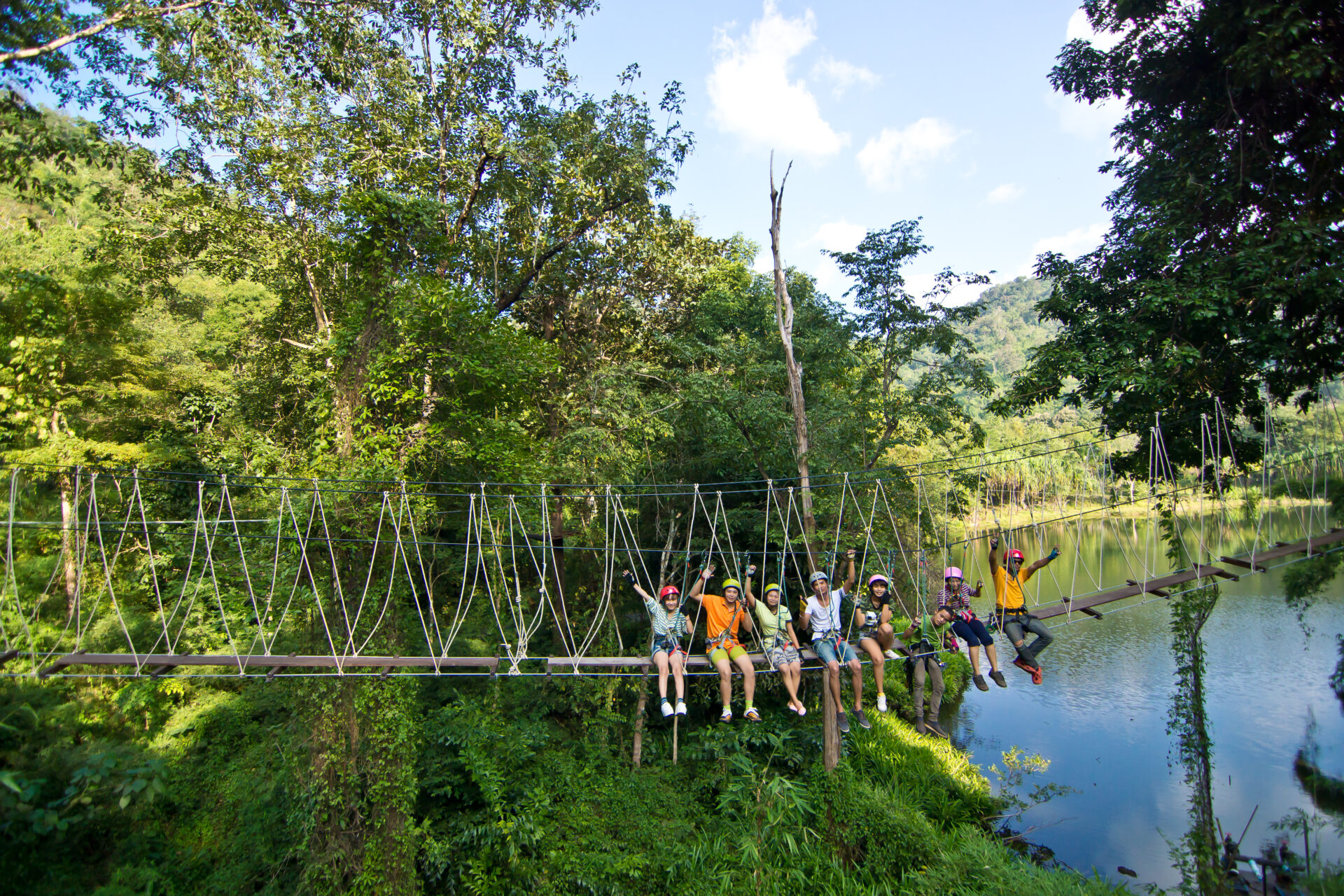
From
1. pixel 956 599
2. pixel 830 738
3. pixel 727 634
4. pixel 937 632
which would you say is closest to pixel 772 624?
pixel 727 634

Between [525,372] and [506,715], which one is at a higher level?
[525,372]

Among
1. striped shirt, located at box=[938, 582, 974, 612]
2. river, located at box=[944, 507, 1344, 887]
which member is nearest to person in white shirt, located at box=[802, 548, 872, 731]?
striped shirt, located at box=[938, 582, 974, 612]

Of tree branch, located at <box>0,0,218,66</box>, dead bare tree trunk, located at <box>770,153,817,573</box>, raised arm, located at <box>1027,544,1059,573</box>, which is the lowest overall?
raised arm, located at <box>1027,544,1059,573</box>

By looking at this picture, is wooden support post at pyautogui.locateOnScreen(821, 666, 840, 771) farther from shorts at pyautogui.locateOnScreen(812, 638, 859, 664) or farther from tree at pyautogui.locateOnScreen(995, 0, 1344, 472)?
tree at pyautogui.locateOnScreen(995, 0, 1344, 472)

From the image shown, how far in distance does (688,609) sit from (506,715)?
2.40 meters

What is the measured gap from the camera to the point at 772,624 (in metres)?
4.83

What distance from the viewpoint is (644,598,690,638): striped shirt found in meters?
4.75

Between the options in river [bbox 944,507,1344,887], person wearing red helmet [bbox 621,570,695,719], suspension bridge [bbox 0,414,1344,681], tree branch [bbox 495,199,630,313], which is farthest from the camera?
tree branch [bbox 495,199,630,313]

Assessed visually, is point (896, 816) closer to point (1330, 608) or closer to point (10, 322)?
point (10, 322)

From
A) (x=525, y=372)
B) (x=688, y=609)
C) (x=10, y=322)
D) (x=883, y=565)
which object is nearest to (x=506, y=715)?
(x=688, y=609)

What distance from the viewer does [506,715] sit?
7.28 meters

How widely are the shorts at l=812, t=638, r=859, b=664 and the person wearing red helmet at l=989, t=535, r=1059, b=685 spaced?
43.4 inches

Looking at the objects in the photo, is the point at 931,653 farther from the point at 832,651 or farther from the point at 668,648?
the point at 668,648

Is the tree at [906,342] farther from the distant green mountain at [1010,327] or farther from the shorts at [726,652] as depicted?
the distant green mountain at [1010,327]
